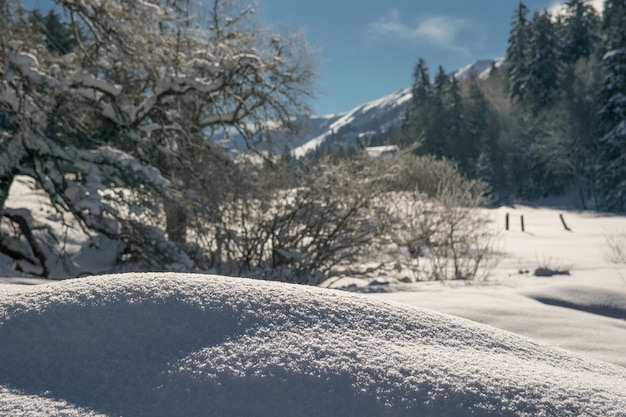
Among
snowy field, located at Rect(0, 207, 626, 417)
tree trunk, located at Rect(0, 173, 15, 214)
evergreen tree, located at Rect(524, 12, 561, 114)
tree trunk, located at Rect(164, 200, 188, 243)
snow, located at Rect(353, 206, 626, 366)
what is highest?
evergreen tree, located at Rect(524, 12, 561, 114)

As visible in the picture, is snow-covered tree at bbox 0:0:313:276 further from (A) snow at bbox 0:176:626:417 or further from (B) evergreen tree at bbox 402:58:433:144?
(B) evergreen tree at bbox 402:58:433:144

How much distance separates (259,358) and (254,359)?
0.02 meters

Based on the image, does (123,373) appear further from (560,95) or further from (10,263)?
(560,95)

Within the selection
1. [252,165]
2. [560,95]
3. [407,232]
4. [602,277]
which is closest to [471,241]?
[407,232]

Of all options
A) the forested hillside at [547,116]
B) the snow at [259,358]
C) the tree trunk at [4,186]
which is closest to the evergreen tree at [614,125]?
the forested hillside at [547,116]

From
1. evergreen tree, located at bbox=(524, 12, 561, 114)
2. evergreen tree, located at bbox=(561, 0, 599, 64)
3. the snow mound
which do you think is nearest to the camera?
the snow mound

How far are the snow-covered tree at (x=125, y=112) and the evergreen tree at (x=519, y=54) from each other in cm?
4349

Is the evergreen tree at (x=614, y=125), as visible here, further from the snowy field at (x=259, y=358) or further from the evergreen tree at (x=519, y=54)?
the snowy field at (x=259, y=358)

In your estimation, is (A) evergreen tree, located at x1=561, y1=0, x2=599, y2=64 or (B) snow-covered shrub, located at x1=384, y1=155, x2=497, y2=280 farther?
(A) evergreen tree, located at x1=561, y1=0, x2=599, y2=64

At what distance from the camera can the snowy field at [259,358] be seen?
4.18 ft

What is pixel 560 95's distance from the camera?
42594 millimetres

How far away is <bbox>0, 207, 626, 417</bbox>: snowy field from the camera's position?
1.27 metres

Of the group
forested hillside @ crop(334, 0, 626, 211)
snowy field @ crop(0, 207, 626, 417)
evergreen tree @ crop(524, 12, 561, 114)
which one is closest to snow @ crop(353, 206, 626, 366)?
snowy field @ crop(0, 207, 626, 417)

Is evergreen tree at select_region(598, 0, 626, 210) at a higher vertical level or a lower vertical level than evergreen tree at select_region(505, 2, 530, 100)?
lower
